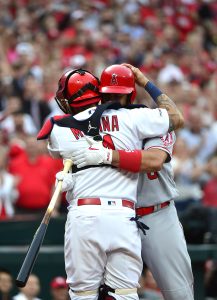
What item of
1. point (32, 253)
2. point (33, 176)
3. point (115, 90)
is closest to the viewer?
point (32, 253)

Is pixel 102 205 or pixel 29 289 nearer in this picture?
pixel 102 205

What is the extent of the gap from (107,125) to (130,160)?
0.29 m

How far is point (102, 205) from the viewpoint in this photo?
594cm

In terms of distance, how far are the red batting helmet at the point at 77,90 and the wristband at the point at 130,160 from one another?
17.5 inches

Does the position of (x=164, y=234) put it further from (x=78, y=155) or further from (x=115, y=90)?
(x=115, y=90)

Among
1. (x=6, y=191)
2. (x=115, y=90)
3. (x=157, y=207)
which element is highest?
(x=115, y=90)

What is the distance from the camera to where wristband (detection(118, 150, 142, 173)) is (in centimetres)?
594

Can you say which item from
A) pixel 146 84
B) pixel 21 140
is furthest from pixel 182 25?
pixel 146 84

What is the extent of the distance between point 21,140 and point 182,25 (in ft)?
28.5

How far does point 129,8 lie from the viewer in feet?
61.4

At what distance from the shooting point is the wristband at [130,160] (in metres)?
5.94

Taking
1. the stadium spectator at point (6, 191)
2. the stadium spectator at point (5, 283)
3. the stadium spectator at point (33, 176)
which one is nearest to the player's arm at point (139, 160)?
the stadium spectator at point (5, 283)

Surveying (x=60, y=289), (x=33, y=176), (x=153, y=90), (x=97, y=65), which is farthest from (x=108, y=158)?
(x=97, y=65)

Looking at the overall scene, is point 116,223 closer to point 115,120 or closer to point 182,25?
point 115,120
